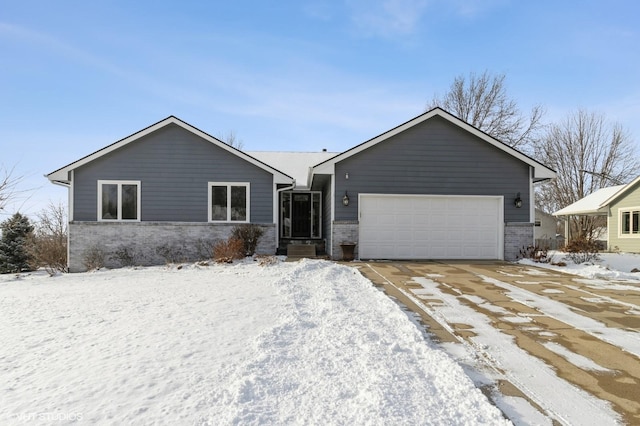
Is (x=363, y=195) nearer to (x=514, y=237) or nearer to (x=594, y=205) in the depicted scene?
(x=514, y=237)

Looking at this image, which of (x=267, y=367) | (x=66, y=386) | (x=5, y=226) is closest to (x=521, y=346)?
(x=267, y=367)

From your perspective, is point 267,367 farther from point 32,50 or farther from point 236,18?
point 32,50

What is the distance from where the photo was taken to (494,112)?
91.4 ft

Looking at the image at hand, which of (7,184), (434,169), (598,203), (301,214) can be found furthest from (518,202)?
(7,184)

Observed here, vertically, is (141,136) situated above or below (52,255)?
above

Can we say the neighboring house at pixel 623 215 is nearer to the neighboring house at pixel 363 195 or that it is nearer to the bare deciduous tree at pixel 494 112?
the bare deciduous tree at pixel 494 112

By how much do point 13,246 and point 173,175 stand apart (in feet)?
32.3

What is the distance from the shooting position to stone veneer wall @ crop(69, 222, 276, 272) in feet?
42.7

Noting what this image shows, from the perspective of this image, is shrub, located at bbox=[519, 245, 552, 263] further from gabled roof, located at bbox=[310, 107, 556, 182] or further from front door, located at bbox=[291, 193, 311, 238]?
front door, located at bbox=[291, 193, 311, 238]

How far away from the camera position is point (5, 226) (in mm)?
17109

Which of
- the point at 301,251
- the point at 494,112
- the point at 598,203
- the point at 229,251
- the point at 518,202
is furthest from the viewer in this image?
the point at 494,112

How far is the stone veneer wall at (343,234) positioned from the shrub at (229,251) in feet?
10.3

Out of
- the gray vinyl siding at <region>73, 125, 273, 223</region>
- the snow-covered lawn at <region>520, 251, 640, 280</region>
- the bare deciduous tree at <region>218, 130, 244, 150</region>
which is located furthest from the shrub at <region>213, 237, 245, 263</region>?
the bare deciduous tree at <region>218, 130, 244, 150</region>

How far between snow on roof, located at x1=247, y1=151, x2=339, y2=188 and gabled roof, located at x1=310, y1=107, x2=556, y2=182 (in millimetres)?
4254
